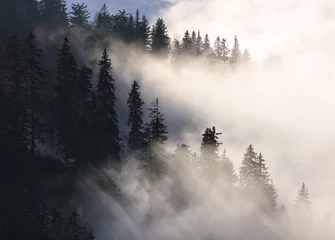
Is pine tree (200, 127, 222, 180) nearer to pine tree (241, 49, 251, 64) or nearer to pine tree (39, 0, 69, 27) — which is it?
pine tree (39, 0, 69, 27)

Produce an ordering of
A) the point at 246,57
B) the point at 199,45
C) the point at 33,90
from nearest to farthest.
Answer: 1. the point at 33,90
2. the point at 199,45
3. the point at 246,57

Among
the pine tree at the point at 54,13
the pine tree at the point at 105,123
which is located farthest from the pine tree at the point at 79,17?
the pine tree at the point at 105,123

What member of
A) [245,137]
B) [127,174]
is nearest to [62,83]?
[127,174]

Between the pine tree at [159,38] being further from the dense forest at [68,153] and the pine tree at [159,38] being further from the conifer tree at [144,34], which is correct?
the dense forest at [68,153]

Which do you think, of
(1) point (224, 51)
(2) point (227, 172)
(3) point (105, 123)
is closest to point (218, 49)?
(1) point (224, 51)

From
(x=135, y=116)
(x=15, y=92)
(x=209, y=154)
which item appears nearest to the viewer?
(x=15, y=92)

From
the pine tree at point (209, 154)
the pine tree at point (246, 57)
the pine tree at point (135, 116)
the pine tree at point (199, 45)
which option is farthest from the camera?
the pine tree at point (246, 57)

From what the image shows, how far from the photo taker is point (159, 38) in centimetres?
10650

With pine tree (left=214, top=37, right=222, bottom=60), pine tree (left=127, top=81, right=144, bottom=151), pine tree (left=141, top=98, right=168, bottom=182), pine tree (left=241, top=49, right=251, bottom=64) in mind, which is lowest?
pine tree (left=141, top=98, right=168, bottom=182)

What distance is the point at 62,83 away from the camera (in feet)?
185

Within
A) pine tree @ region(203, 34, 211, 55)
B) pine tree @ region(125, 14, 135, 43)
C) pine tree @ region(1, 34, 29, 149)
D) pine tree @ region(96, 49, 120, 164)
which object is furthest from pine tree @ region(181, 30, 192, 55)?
pine tree @ region(1, 34, 29, 149)

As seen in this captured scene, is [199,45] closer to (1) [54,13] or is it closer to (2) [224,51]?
(2) [224,51]

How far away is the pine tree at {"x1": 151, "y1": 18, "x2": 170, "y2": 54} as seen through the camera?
106m

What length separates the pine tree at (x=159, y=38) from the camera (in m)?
106
